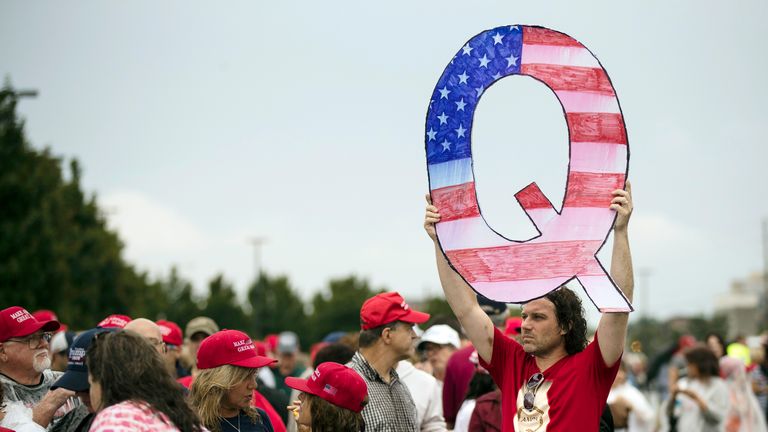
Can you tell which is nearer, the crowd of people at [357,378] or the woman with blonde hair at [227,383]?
the crowd of people at [357,378]

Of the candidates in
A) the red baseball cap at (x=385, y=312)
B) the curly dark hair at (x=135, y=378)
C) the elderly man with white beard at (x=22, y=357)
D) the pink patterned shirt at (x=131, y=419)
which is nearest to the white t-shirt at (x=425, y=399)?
the red baseball cap at (x=385, y=312)

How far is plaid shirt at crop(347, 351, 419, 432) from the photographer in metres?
6.02

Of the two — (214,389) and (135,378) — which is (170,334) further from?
(135,378)

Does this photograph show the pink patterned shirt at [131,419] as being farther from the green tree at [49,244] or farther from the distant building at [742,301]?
the distant building at [742,301]

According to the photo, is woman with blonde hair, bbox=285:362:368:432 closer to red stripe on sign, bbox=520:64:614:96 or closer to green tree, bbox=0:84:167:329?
red stripe on sign, bbox=520:64:614:96

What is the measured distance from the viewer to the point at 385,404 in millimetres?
6148

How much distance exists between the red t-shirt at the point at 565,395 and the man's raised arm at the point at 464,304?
22 centimetres

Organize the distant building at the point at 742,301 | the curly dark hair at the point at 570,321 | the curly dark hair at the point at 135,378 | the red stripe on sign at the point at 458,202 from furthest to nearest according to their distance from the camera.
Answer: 1. the distant building at the point at 742,301
2. the curly dark hair at the point at 570,321
3. the red stripe on sign at the point at 458,202
4. the curly dark hair at the point at 135,378

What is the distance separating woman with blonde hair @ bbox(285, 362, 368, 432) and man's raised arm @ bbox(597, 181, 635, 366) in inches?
49.4

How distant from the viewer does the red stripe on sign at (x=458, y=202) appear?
495cm

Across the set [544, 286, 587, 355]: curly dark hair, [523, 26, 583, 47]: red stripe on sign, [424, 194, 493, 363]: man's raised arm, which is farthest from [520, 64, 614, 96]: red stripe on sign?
[544, 286, 587, 355]: curly dark hair

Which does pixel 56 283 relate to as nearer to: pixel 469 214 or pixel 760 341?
pixel 760 341

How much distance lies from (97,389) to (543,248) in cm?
210

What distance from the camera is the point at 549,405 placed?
4.75 m
